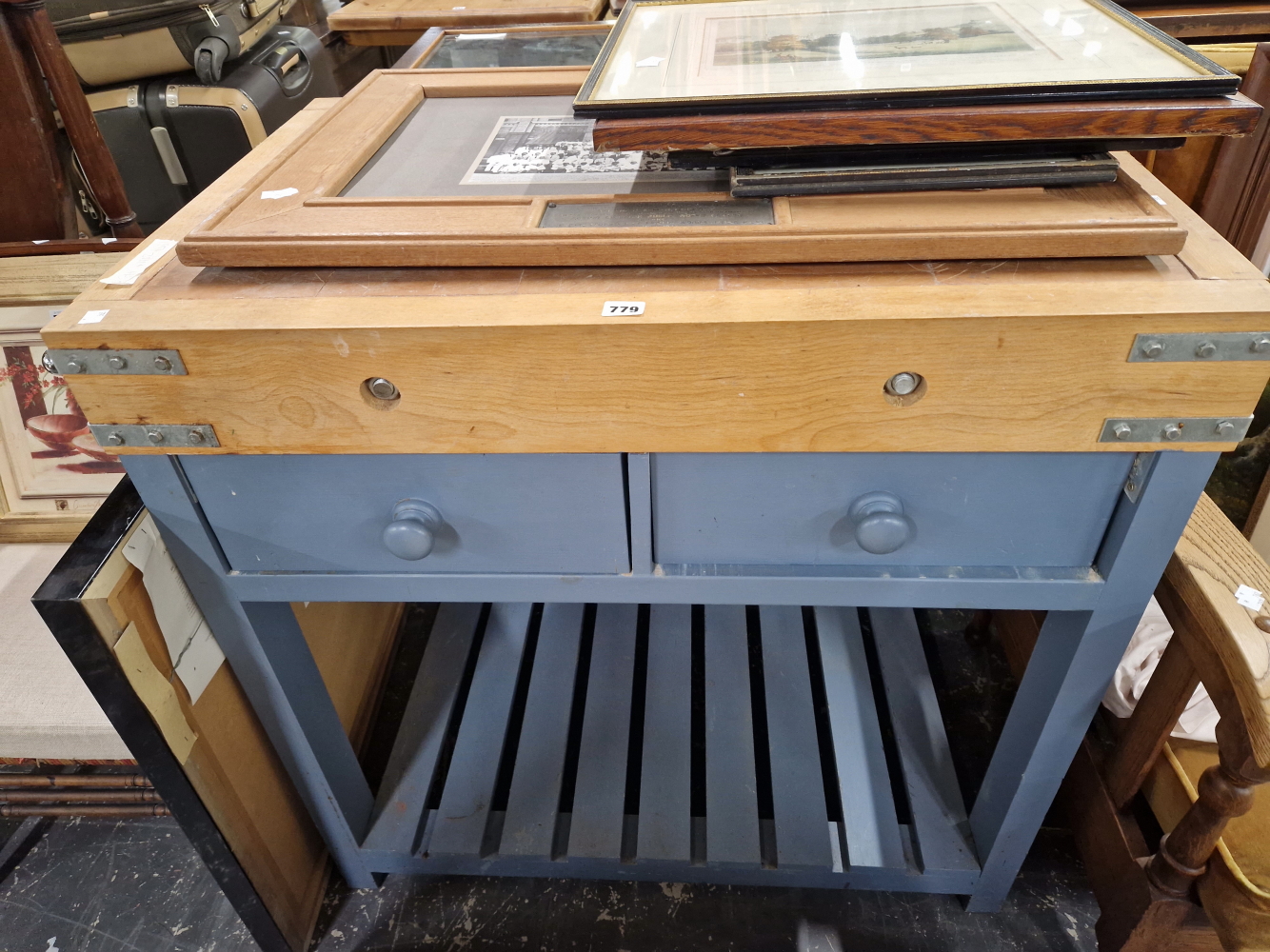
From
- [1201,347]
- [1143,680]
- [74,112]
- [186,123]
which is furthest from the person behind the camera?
[186,123]

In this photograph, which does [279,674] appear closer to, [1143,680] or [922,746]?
[922,746]

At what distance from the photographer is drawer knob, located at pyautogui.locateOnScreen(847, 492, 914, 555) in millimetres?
873

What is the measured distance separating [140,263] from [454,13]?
1.63 meters

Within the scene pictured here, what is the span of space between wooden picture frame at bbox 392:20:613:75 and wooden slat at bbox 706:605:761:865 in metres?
1.05

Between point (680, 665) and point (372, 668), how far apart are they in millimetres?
592

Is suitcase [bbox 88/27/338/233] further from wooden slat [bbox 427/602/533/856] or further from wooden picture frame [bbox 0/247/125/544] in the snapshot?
wooden slat [bbox 427/602/533/856]

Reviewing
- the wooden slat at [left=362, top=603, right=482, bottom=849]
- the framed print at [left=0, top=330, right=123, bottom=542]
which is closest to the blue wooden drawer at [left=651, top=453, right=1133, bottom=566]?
the wooden slat at [left=362, top=603, right=482, bottom=849]

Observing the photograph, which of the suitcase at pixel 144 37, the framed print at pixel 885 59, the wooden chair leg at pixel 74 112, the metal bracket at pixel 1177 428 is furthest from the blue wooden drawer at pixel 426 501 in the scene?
the suitcase at pixel 144 37

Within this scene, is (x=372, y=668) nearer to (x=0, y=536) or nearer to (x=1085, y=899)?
(x=0, y=536)

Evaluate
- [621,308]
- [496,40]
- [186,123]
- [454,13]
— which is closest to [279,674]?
[621,308]

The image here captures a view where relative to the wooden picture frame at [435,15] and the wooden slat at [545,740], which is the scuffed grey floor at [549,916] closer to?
the wooden slat at [545,740]

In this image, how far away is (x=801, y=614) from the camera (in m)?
1.75

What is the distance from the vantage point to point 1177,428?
0.80 metres

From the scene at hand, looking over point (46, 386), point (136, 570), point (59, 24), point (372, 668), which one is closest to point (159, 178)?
point (59, 24)
